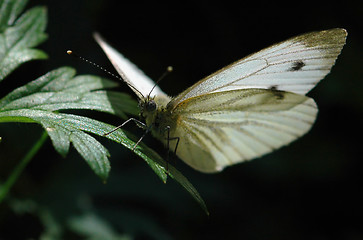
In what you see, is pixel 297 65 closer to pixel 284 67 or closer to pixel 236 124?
pixel 284 67

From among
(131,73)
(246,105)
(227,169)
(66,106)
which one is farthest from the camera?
(227,169)

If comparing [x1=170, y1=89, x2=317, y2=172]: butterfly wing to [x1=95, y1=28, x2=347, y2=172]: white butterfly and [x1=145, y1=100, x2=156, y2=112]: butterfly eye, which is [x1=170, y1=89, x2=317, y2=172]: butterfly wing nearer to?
[x1=95, y1=28, x2=347, y2=172]: white butterfly

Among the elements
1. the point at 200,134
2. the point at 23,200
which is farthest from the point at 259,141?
the point at 23,200

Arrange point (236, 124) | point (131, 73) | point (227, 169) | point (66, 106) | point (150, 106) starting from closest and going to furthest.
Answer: point (66, 106), point (150, 106), point (236, 124), point (131, 73), point (227, 169)

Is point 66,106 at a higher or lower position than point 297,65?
higher

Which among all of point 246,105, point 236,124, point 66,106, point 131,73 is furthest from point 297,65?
point 66,106

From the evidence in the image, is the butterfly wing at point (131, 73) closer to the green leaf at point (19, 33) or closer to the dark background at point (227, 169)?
the green leaf at point (19, 33)

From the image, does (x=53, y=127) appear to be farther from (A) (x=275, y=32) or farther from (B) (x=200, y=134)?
(A) (x=275, y=32)
